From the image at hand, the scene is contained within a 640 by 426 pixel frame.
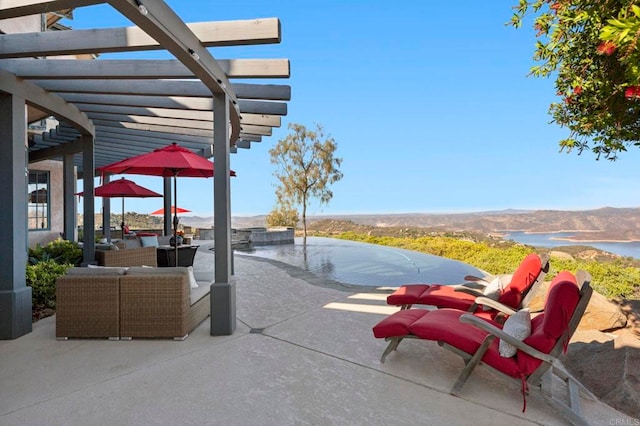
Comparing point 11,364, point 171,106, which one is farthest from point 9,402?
point 171,106

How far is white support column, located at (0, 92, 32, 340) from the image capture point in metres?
4.29

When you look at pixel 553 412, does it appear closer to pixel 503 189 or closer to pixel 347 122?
pixel 347 122

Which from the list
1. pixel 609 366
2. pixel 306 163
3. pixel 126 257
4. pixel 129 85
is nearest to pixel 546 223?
pixel 306 163

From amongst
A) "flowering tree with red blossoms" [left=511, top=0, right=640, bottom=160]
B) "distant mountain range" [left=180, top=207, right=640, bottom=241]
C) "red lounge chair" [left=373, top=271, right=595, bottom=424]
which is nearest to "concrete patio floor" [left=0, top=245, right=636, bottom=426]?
"red lounge chair" [left=373, top=271, right=595, bottom=424]

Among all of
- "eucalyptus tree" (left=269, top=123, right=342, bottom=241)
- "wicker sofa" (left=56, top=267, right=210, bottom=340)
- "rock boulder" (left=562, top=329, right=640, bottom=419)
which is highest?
"eucalyptus tree" (left=269, top=123, right=342, bottom=241)

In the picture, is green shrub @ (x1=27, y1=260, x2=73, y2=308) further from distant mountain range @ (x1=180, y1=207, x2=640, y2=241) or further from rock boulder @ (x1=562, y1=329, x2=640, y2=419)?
distant mountain range @ (x1=180, y1=207, x2=640, y2=241)

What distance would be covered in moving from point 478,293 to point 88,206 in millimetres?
7674

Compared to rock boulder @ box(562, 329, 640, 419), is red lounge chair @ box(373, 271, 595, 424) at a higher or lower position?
higher

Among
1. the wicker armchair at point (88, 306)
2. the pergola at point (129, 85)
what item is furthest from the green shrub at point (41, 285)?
the wicker armchair at point (88, 306)

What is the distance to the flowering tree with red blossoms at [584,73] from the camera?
3352 millimetres

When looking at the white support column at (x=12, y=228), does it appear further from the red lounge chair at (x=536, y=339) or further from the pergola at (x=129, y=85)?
the red lounge chair at (x=536, y=339)

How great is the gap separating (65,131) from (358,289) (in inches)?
319

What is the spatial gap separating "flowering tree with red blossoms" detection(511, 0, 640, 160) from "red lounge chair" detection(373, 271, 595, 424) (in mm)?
1913

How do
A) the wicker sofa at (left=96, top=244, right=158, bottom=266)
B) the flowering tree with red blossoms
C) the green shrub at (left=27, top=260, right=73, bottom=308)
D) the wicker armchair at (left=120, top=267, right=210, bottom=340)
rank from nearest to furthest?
the flowering tree with red blossoms, the wicker armchair at (left=120, top=267, right=210, bottom=340), the green shrub at (left=27, top=260, right=73, bottom=308), the wicker sofa at (left=96, top=244, right=158, bottom=266)
